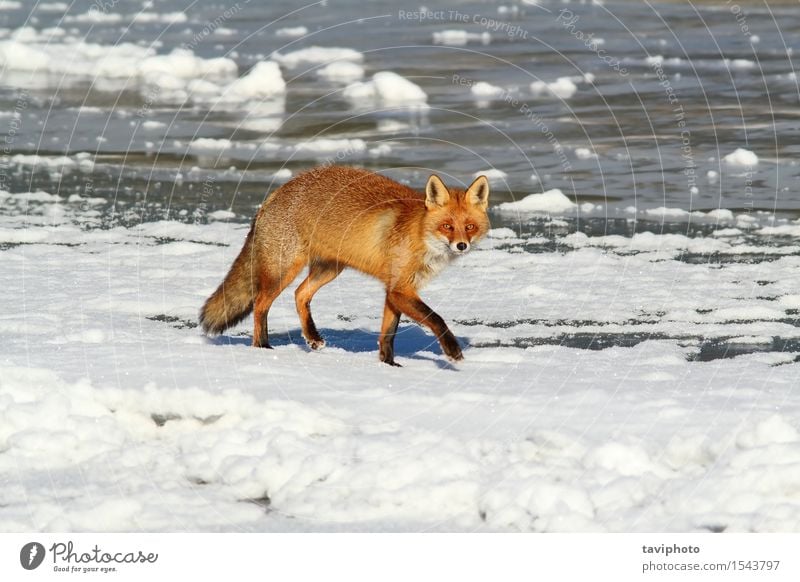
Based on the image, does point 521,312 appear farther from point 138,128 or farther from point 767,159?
point 138,128

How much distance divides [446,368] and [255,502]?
2828mm

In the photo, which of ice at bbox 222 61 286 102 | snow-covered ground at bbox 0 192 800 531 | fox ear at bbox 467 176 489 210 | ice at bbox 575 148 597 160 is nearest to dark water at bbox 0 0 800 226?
ice at bbox 575 148 597 160

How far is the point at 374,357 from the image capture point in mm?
9523

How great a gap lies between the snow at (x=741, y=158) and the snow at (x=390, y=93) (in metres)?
5.40

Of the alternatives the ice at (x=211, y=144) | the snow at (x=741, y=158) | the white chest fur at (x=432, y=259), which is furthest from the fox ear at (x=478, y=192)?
the ice at (x=211, y=144)

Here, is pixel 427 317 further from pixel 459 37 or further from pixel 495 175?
pixel 459 37

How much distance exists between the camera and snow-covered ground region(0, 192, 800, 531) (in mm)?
6422

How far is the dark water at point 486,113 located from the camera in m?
16.2

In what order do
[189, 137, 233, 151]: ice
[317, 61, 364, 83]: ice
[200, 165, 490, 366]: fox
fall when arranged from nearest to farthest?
[200, 165, 490, 366]: fox < [189, 137, 233, 151]: ice < [317, 61, 364, 83]: ice

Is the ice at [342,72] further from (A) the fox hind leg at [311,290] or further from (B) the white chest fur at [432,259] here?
(B) the white chest fur at [432,259]

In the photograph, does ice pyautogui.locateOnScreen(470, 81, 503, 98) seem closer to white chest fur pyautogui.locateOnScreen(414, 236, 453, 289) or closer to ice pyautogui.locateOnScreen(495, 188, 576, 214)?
ice pyautogui.locateOnScreen(495, 188, 576, 214)

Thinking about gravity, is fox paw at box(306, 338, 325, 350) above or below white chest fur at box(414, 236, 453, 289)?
below

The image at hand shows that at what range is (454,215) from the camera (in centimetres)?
925
